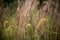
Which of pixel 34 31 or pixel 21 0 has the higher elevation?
pixel 21 0

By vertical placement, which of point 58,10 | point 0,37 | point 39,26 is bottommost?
point 0,37

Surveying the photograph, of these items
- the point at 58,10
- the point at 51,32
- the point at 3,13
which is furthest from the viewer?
the point at 3,13

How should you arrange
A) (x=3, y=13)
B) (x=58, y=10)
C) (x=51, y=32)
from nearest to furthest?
(x=51, y=32)
(x=58, y=10)
(x=3, y=13)

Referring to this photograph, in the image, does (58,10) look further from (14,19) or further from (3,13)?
(3,13)

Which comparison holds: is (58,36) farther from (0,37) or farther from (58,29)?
(0,37)

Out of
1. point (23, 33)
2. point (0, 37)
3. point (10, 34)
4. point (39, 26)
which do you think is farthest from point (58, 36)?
point (0, 37)

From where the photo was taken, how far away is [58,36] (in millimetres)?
3355

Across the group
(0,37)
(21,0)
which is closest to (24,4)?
(21,0)

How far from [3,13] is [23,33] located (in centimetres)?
78

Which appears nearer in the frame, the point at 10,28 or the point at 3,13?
the point at 10,28

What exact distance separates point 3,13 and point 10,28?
23.2 inches

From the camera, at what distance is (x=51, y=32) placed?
3324 mm

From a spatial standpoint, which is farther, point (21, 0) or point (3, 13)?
point (3, 13)

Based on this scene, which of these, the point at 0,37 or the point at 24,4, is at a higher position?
the point at 24,4
